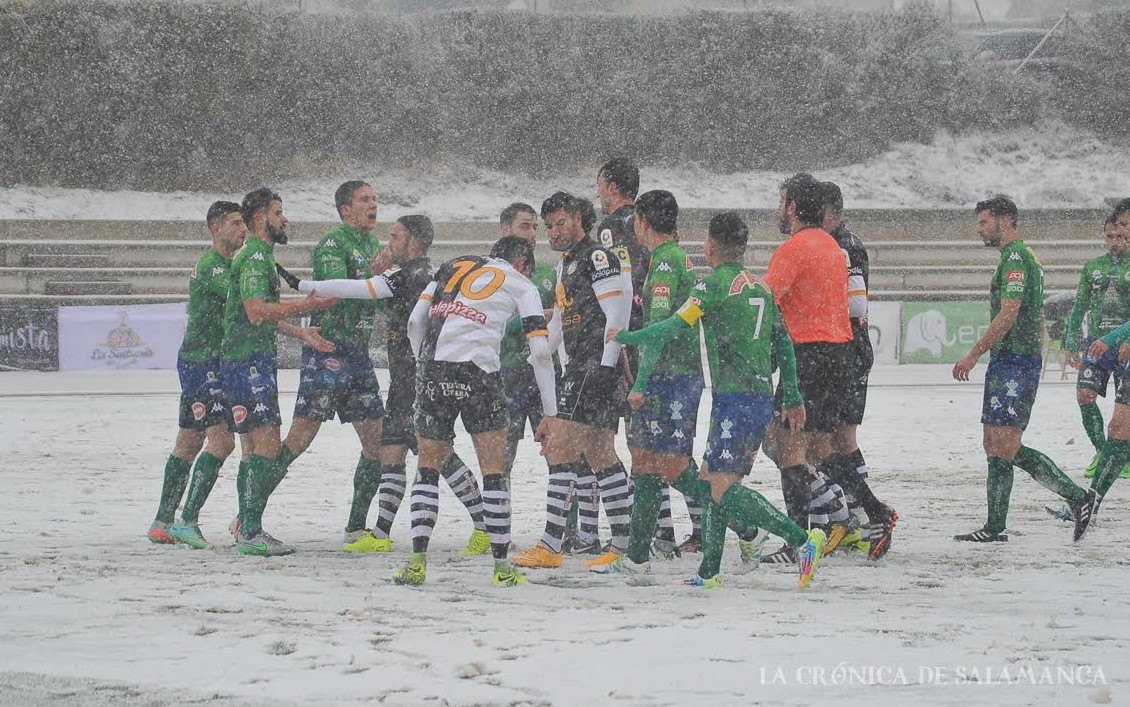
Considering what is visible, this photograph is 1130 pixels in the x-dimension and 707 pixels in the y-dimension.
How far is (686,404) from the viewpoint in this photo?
6.91 m

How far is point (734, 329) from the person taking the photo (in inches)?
257

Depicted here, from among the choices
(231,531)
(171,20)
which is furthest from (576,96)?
(231,531)

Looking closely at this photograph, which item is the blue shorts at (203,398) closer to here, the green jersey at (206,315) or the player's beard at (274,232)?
the green jersey at (206,315)

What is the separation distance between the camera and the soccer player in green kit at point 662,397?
6859mm

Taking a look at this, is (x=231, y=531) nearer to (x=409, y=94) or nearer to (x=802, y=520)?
A: (x=802, y=520)

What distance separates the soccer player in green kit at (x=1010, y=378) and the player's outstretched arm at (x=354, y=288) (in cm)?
339

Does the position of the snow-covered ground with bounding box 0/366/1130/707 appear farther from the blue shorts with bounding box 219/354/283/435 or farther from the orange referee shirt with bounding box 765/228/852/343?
the orange referee shirt with bounding box 765/228/852/343

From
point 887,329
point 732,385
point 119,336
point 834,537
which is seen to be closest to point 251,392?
point 732,385

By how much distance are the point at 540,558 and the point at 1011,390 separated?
2943 millimetres

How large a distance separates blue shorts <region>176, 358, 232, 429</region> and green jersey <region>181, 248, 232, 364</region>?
0.26 ft

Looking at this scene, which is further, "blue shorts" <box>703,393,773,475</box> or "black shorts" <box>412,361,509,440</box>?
"black shorts" <box>412,361,509,440</box>

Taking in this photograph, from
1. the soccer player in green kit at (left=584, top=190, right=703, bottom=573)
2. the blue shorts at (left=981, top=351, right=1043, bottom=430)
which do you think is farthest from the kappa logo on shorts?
the blue shorts at (left=981, top=351, right=1043, bottom=430)

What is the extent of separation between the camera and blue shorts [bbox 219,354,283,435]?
7719 mm

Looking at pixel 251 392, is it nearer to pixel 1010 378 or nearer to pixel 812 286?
pixel 812 286
